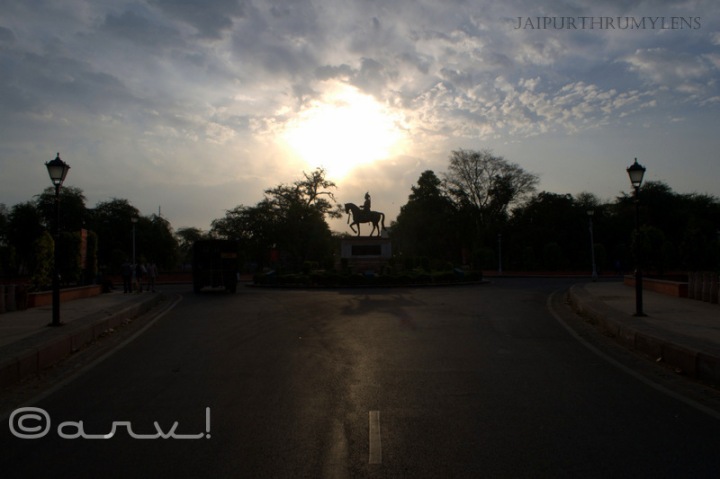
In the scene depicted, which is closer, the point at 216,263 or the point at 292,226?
the point at 216,263

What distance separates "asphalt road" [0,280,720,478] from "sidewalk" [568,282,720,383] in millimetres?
999

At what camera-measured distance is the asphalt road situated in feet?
16.5

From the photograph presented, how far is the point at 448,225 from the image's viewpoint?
2756 inches

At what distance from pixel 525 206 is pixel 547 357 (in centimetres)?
5998

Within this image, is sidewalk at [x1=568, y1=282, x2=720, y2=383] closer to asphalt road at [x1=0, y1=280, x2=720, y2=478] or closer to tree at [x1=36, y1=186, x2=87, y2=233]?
asphalt road at [x1=0, y1=280, x2=720, y2=478]

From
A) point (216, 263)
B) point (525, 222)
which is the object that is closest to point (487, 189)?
point (525, 222)

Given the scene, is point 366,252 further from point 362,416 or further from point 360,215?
point 362,416

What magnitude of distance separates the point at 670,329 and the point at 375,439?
28.9 feet

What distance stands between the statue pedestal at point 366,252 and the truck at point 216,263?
11345mm

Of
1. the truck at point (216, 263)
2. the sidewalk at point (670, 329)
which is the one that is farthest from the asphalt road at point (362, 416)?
the truck at point (216, 263)

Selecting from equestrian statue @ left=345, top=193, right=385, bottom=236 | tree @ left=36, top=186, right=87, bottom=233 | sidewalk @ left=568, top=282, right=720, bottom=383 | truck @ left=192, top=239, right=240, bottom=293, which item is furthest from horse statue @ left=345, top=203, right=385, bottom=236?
tree @ left=36, top=186, right=87, bottom=233

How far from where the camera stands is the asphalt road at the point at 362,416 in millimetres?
5031

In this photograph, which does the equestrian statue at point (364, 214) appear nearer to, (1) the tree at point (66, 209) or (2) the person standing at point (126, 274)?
(2) the person standing at point (126, 274)

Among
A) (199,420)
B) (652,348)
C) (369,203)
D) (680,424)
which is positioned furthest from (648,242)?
(199,420)
